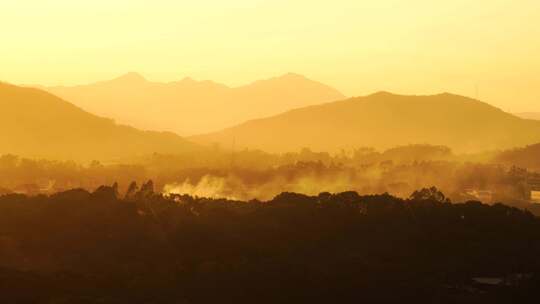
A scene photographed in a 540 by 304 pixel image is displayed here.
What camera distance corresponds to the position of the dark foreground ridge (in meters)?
69.5

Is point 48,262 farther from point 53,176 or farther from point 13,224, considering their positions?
point 53,176

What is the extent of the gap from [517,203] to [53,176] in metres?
103

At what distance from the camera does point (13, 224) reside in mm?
89500

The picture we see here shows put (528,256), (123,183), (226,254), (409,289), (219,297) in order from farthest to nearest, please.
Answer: (123,183) → (528,256) → (226,254) → (409,289) → (219,297)

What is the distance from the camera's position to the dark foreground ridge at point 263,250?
69.5 m

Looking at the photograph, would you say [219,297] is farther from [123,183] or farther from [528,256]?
[123,183]

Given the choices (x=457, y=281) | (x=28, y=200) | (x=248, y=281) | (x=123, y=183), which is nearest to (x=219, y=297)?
(x=248, y=281)

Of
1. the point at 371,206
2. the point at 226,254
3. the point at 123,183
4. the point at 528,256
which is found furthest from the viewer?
the point at 123,183

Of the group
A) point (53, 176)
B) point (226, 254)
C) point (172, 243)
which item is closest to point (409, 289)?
point (226, 254)

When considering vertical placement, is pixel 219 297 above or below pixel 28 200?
below

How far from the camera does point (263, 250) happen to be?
8925 centimetres

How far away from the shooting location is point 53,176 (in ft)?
Answer: 656

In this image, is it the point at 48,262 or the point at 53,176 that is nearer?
the point at 48,262

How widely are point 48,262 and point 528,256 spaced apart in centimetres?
5020
